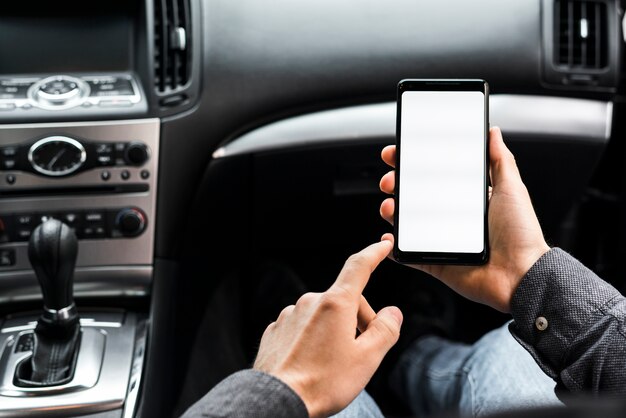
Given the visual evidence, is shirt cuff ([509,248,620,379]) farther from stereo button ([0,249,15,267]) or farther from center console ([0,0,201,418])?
stereo button ([0,249,15,267])

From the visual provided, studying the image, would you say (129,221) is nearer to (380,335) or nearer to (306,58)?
(306,58)

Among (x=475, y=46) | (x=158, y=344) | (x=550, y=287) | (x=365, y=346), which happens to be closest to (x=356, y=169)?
(x=475, y=46)

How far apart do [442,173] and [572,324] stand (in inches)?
7.2

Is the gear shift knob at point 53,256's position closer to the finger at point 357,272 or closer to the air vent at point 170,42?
the air vent at point 170,42

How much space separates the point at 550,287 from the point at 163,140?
23.2 inches

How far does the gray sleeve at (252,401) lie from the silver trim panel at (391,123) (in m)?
0.63

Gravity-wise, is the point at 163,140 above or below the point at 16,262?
above

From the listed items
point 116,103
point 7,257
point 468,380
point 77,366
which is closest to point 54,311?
point 77,366

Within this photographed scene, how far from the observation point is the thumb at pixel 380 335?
2.21 feet

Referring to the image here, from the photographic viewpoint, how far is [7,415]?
93 centimetres

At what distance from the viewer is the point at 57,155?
113 cm

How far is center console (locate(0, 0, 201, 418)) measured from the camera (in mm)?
1120

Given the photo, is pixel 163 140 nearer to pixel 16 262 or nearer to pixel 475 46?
pixel 16 262

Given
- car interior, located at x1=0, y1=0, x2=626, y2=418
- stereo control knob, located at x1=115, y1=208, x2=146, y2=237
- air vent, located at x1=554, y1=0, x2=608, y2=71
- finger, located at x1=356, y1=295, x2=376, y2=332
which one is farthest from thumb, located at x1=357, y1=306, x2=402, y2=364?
air vent, located at x1=554, y1=0, x2=608, y2=71
